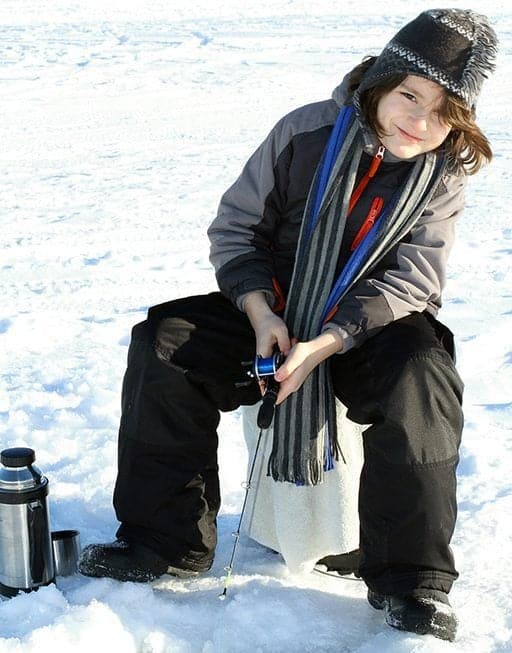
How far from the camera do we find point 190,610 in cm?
225

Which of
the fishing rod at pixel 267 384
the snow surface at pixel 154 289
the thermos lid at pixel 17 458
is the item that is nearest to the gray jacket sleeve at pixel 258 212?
the fishing rod at pixel 267 384

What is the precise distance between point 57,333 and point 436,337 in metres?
2.27

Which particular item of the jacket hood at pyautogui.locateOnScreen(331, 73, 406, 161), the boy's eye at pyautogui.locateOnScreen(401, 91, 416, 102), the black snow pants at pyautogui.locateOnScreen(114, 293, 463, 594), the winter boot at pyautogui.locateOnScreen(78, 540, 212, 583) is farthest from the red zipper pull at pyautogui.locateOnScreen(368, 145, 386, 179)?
the winter boot at pyautogui.locateOnScreen(78, 540, 212, 583)

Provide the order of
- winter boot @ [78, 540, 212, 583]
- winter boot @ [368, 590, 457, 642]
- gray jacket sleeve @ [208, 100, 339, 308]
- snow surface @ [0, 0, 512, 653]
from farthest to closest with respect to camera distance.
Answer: gray jacket sleeve @ [208, 100, 339, 308] < winter boot @ [78, 540, 212, 583] < snow surface @ [0, 0, 512, 653] < winter boot @ [368, 590, 457, 642]

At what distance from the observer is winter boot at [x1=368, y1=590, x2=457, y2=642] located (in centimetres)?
209

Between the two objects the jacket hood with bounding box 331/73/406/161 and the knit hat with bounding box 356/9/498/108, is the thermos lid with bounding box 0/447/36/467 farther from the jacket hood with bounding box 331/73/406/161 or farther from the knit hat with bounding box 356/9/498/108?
the knit hat with bounding box 356/9/498/108

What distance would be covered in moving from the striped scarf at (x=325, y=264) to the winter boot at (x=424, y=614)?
0.37 m

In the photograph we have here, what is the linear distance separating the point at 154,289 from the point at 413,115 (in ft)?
8.79

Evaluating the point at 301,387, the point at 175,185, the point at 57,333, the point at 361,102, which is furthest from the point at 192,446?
the point at 175,185

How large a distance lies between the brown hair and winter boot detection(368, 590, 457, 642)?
0.99m

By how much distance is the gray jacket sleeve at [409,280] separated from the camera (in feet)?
7.42

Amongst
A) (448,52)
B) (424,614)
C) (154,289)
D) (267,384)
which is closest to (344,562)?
(424,614)

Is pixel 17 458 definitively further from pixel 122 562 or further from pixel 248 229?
pixel 248 229

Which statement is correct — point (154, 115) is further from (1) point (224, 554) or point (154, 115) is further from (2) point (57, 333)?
(1) point (224, 554)
